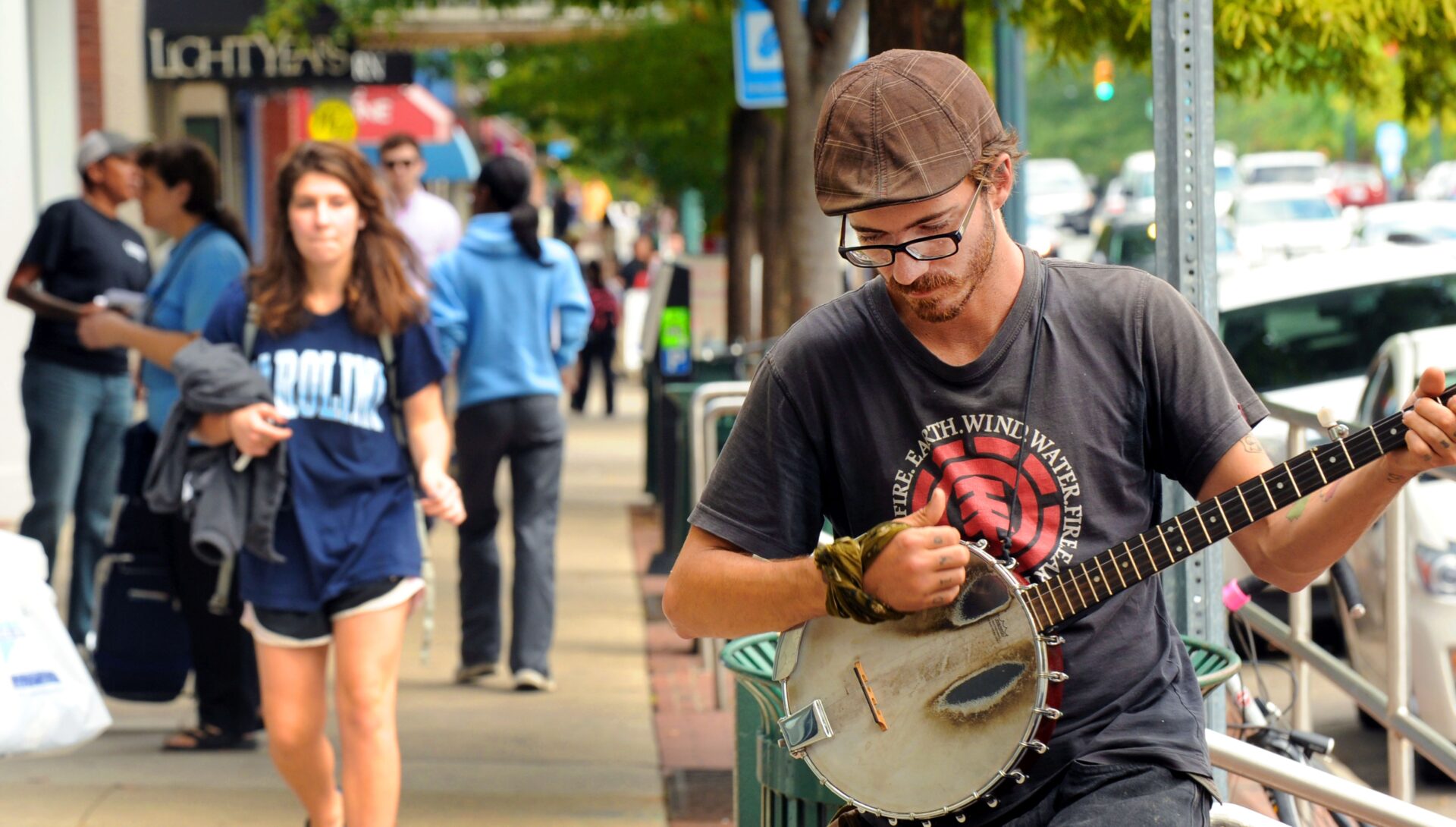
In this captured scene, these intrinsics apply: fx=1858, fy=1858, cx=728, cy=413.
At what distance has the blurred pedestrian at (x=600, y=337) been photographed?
20375 millimetres

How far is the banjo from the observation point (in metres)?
2.52

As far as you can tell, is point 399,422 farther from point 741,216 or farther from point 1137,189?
point 1137,189

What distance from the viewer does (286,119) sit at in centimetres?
2338

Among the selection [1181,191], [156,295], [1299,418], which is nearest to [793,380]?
[1181,191]

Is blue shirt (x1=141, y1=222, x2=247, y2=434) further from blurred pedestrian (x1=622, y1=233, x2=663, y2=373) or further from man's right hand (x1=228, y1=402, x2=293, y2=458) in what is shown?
blurred pedestrian (x1=622, y1=233, x2=663, y2=373)

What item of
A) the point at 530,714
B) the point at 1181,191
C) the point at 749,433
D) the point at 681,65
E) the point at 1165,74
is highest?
the point at 681,65

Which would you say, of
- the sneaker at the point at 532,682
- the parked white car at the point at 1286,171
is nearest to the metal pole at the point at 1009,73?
the sneaker at the point at 532,682

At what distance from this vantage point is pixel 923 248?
2586 millimetres

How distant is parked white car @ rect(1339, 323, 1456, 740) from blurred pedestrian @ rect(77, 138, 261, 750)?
372 cm

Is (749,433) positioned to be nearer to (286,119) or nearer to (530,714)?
(530,714)

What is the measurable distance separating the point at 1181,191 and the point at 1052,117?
222ft

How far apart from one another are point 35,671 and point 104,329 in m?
2.61

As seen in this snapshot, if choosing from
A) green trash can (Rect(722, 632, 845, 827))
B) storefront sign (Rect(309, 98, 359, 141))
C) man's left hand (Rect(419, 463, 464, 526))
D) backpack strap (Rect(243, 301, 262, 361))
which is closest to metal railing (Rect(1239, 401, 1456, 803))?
green trash can (Rect(722, 632, 845, 827))

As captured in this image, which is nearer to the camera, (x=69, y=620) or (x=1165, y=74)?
(x=1165, y=74)
